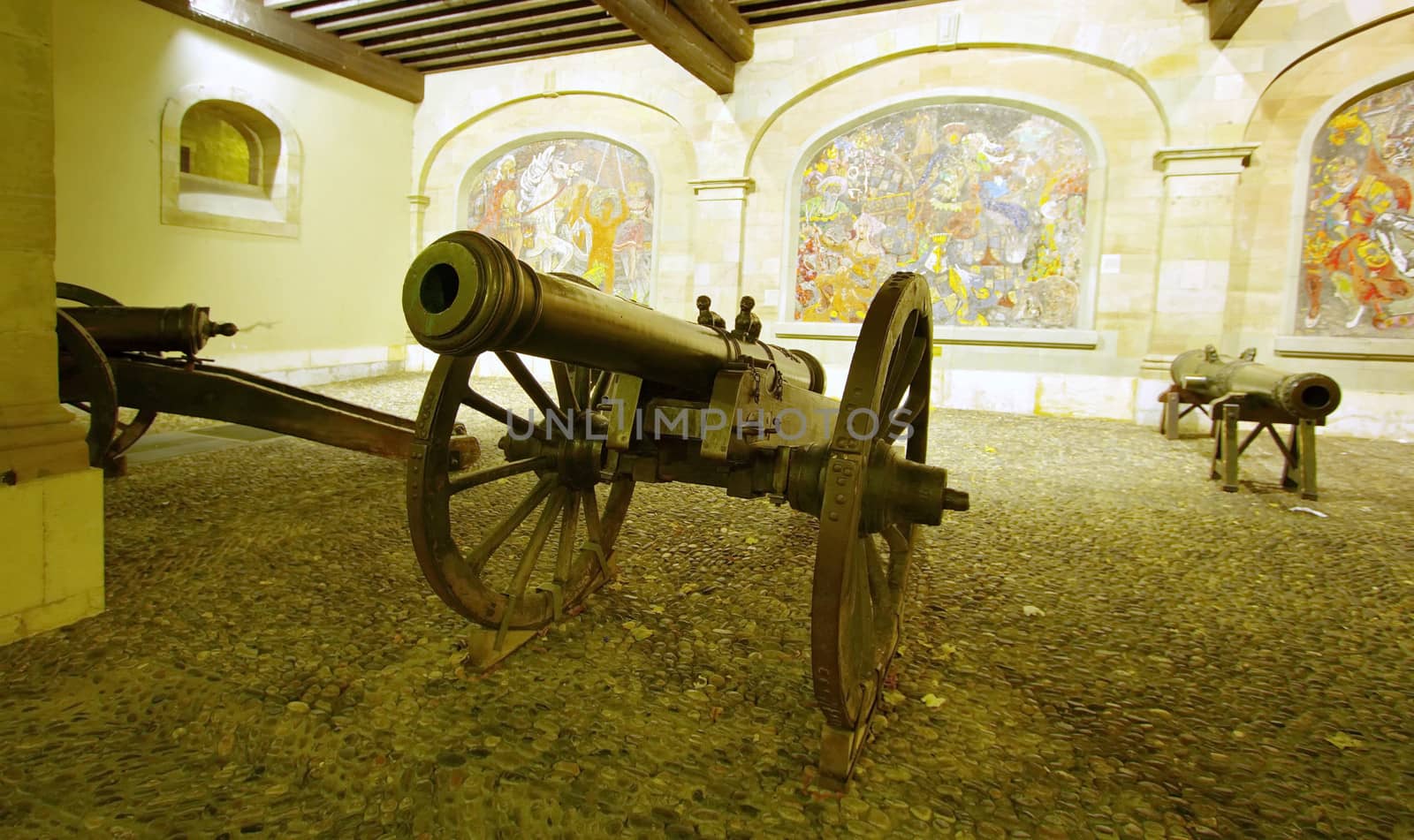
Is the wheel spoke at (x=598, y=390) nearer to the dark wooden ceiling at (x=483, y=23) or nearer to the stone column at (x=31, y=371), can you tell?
the stone column at (x=31, y=371)

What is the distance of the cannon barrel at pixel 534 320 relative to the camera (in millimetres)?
1412

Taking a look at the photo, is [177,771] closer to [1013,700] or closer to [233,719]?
[233,719]

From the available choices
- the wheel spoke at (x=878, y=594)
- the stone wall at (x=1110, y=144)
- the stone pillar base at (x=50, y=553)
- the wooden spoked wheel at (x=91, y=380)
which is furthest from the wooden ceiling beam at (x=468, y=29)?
the wheel spoke at (x=878, y=594)

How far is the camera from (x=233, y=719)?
1.86 m

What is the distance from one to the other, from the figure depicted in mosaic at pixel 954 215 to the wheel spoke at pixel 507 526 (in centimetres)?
794

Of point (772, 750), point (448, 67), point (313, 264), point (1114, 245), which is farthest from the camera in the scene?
point (448, 67)

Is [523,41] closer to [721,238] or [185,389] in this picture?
[721,238]

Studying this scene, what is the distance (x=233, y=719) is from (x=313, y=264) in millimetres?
10244

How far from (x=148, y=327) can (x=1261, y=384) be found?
23.4 ft

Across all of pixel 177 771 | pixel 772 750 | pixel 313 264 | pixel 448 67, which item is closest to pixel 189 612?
pixel 177 771

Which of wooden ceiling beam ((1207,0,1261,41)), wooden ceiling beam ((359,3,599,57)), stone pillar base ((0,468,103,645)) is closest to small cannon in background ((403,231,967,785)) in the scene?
stone pillar base ((0,468,103,645))

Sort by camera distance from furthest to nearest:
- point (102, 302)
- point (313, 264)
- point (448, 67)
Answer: point (448, 67), point (313, 264), point (102, 302)

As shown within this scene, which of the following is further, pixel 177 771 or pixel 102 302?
pixel 102 302

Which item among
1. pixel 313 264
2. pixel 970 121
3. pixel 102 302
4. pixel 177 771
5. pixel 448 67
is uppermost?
pixel 448 67
